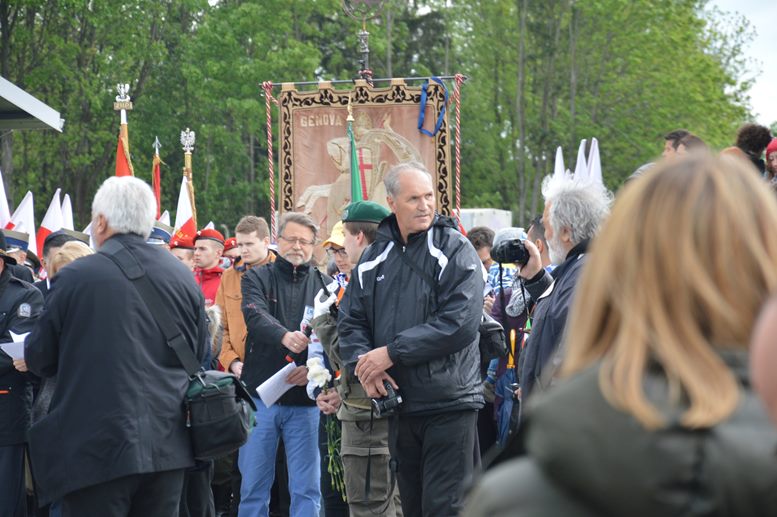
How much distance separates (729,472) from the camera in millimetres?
1643

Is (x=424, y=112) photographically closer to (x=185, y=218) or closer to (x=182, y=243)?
(x=185, y=218)

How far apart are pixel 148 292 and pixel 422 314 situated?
1.64 metres

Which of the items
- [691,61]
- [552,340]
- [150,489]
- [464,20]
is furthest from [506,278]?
[464,20]

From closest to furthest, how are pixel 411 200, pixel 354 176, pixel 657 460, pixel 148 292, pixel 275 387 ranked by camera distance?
pixel 657 460 < pixel 148 292 < pixel 411 200 < pixel 275 387 < pixel 354 176

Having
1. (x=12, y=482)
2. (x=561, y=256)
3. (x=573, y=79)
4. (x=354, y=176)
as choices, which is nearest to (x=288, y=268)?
(x=12, y=482)

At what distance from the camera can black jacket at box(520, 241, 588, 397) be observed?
17.7 feet

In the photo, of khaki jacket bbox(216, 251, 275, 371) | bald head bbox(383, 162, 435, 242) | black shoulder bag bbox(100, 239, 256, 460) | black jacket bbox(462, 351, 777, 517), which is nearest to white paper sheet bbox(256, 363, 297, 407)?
khaki jacket bbox(216, 251, 275, 371)

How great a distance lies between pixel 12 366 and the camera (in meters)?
7.36

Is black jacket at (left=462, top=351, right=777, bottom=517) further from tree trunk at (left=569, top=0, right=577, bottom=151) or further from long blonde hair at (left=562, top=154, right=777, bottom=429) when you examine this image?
tree trunk at (left=569, top=0, right=577, bottom=151)

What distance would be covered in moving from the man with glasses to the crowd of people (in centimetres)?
2

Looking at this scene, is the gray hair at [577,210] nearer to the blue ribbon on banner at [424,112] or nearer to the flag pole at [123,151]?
the blue ribbon on banner at [424,112]

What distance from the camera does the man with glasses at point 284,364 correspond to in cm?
805

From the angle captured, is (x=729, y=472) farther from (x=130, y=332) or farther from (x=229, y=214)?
(x=229, y=214)

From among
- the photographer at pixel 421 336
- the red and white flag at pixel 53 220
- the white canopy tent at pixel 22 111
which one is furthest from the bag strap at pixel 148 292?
the red and white flag at pixel 53 220
